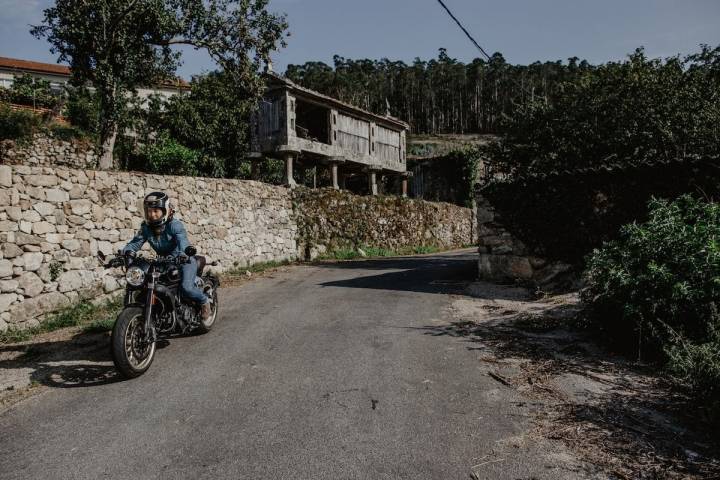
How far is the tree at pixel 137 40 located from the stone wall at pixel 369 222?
526cm

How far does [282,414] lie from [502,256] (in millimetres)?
7928

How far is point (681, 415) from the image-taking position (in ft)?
11.8

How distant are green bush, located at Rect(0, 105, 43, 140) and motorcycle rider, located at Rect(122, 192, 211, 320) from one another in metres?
16.3

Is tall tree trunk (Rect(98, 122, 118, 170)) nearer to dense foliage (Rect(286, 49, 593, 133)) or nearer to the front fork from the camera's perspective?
the front fork

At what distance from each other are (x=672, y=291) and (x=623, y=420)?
6.61 feet

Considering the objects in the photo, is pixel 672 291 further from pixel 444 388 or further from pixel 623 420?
pixel 444 388

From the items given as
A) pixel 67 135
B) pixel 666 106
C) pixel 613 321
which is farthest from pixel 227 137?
pixel 613 321

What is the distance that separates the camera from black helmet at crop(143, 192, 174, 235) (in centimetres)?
548

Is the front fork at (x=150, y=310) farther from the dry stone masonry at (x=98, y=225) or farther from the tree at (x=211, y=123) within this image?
the tree at (x=211, y=123)

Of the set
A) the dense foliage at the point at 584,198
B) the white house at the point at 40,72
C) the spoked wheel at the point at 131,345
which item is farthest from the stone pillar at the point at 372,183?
the white house at the point at 40,72

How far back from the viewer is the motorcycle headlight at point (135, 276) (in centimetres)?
482

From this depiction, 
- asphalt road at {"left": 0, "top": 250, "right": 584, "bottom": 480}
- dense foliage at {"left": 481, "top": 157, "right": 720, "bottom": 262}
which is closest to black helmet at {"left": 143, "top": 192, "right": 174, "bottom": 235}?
asphalt road at {"left": 0, "top": 250, "right": 584, "bottom": 480}

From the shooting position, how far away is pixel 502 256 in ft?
34.0

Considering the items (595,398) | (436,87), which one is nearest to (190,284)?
(595,398)
